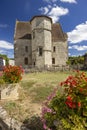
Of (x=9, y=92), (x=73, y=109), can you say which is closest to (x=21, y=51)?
(x=9, y=92)

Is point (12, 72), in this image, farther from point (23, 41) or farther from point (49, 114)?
point (23, 41)

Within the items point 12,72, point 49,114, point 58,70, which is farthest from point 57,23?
point 49,114

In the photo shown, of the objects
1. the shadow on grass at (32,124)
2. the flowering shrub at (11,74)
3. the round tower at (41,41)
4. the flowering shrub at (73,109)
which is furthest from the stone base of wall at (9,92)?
the round tower at (41,41)

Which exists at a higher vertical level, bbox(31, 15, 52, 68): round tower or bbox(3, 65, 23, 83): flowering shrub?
bbox(31, 15, 52, 68): round tower

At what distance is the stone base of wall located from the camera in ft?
28.8

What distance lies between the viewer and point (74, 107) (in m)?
3.44

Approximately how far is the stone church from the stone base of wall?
2498 centimetres

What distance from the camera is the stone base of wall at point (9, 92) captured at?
878cm

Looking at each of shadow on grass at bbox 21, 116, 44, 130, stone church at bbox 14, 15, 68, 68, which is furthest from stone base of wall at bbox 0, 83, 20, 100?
stone church at bbox 14, 15, 68, 68

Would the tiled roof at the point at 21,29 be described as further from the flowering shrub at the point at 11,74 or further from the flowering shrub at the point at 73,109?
the flowering shrub at the point at 73,109

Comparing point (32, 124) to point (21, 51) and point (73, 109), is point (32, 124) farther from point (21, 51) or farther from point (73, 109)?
point (21, 51)

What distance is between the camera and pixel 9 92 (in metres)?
8.89

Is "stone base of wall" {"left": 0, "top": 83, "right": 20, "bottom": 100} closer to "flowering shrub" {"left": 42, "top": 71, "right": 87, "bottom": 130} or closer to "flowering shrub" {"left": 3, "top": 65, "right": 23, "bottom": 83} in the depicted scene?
"flowering shrub" {"left": 3, "top": 65, "right": 23, "bottom": 83}

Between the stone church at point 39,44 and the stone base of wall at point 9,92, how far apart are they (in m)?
25.0
